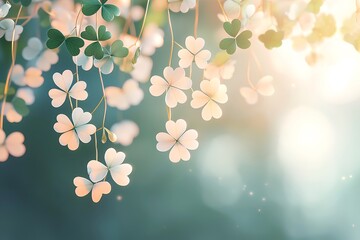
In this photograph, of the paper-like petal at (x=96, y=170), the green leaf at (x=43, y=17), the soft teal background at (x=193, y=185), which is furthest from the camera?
the soft teal background at (x=193, y=185)

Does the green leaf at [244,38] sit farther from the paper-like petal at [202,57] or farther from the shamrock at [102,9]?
the shamrock at [102,9]

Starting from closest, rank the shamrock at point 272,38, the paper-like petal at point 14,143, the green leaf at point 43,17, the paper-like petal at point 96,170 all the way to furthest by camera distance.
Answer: the paper-like petal at point 96,170 < the shamrock at point 272,38 < the paper-like petal at point 14,143 < the green leaf at point 43,17

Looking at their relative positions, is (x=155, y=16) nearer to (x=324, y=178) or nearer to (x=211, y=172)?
(x=211, y=172)

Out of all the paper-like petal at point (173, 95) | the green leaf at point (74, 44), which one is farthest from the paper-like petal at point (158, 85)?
the green leaf at point (74, 44)

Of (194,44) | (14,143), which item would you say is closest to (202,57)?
(194,44)

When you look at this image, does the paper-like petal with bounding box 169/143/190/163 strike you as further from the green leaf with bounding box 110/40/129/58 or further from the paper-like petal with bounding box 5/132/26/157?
the paper-like petal with bounding box 5/132/26/157
